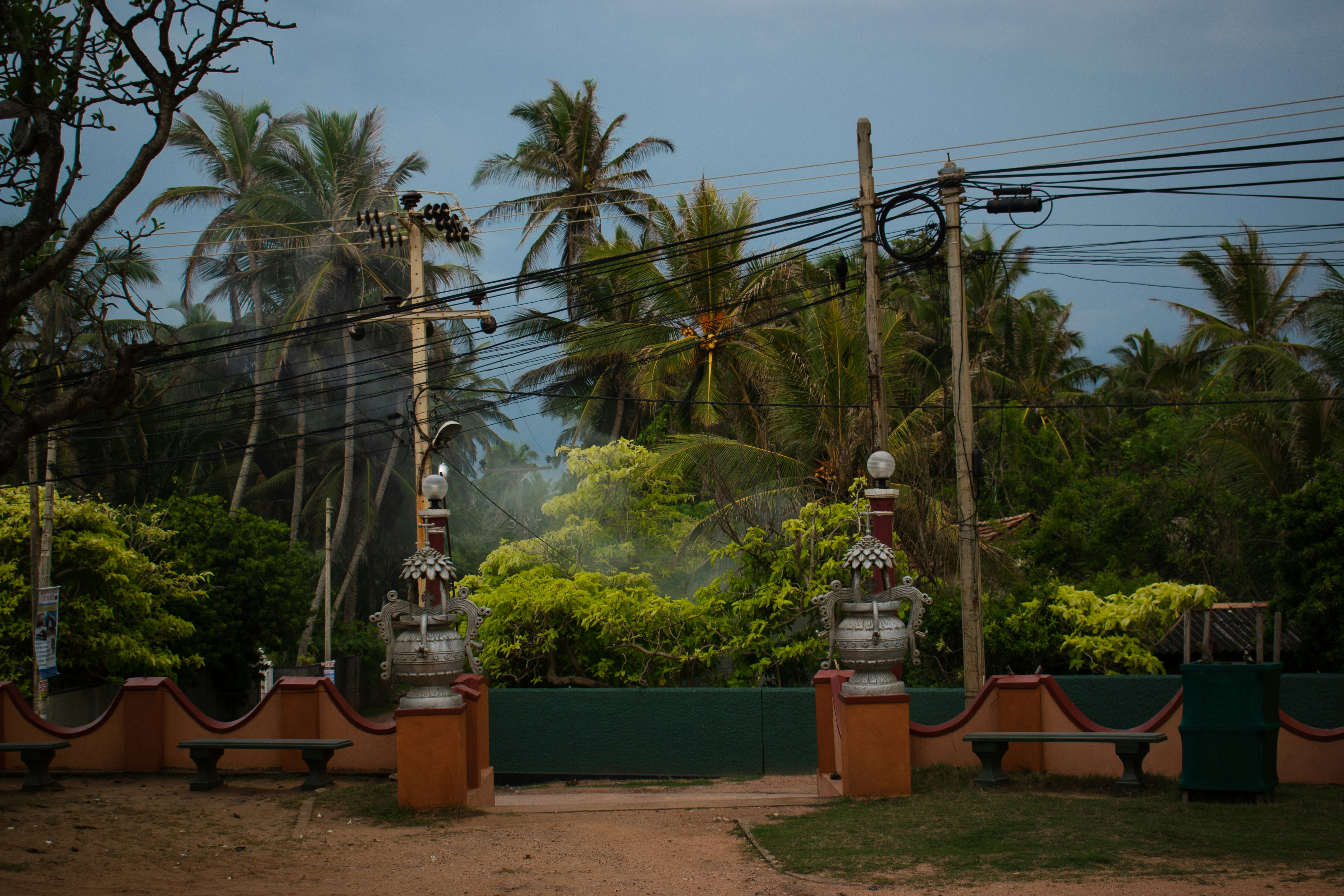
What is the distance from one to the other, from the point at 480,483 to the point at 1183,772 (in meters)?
34.2

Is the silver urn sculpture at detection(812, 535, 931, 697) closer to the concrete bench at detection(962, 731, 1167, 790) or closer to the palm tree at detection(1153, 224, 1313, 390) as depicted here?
the concrete bench at detection(962, 731, 1167, 790)

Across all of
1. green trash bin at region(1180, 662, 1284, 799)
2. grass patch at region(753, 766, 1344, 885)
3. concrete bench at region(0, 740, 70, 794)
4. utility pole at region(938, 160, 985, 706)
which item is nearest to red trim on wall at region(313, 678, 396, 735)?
concrete bench at region(0, 740, 70, 794)

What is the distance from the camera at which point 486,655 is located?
16.6 m

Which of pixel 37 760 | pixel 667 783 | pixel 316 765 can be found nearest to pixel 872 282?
pixel 667 783

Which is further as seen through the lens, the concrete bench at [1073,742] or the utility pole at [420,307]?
the utility pole at [420,307]

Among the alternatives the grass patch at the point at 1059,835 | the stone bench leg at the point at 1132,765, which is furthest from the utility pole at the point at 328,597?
the stone bench leg at the point at 1132,765

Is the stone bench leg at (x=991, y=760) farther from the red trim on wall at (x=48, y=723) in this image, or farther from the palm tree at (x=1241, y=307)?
the palm tree at (x=1241, y=307)

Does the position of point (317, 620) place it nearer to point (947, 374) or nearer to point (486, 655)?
point (486, 655)

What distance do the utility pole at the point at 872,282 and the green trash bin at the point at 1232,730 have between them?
4681mm

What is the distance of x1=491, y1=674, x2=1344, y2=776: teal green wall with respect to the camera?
48.3 feet

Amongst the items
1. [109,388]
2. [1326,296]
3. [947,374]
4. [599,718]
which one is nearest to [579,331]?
[947,374]

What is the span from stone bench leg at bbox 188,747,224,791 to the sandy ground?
0.61 feet

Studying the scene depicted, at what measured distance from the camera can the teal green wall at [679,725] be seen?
14727mm

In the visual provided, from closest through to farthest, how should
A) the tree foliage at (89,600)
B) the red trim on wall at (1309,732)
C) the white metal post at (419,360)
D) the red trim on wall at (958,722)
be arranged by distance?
the red trim on wall at (1309,732) → the red trim on wall at (958,722) → the white metal post at (419,360) → the tree foliage at (89,600)
